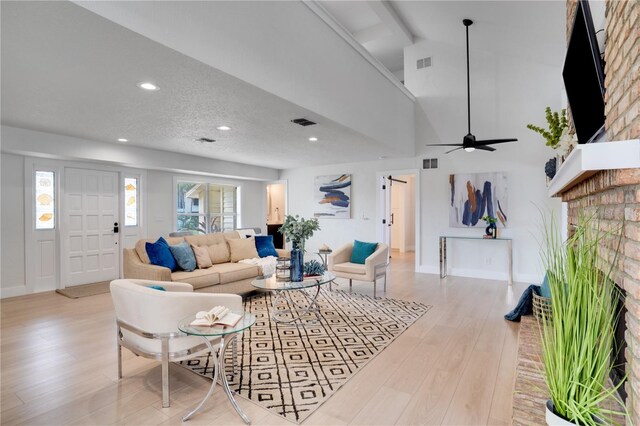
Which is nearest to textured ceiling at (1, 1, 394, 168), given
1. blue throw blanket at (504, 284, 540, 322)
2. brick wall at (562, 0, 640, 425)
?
brick wall at (562, 0, 640, 425)

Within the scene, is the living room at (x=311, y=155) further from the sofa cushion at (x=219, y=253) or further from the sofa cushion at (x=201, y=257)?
the sofa cushion at (x=219, y=253)

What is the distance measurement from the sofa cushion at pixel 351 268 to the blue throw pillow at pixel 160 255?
7.48 feet

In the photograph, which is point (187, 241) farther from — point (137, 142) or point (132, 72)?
point (132, 72)

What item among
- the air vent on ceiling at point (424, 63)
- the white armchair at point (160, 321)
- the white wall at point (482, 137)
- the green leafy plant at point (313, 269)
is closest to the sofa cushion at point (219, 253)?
the green leafy plant at point (313, 269)

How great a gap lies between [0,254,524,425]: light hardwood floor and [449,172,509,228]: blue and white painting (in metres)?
2.44

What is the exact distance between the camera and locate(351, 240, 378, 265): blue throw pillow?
515cm

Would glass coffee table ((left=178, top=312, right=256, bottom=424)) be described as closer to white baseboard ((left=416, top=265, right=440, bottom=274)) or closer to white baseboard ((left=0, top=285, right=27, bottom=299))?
white baseboard ((left=0, top=285, right=27, bottom=299))

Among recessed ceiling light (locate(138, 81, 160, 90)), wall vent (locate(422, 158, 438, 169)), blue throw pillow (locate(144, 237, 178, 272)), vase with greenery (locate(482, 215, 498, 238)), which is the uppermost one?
recessed ceiling light (locate(138, 81, 160, 90))

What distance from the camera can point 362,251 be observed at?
5203 millimetres

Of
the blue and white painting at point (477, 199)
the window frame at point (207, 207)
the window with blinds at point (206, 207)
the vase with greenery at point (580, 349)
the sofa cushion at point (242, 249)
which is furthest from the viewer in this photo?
the window with blinds at point (206, 207)

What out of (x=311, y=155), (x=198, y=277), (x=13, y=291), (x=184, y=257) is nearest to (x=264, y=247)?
(x=184, y=257)

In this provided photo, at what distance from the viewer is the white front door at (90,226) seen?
5.55 m

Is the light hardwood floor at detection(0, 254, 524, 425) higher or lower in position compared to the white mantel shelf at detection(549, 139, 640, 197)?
lower

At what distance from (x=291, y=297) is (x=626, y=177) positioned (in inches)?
163
